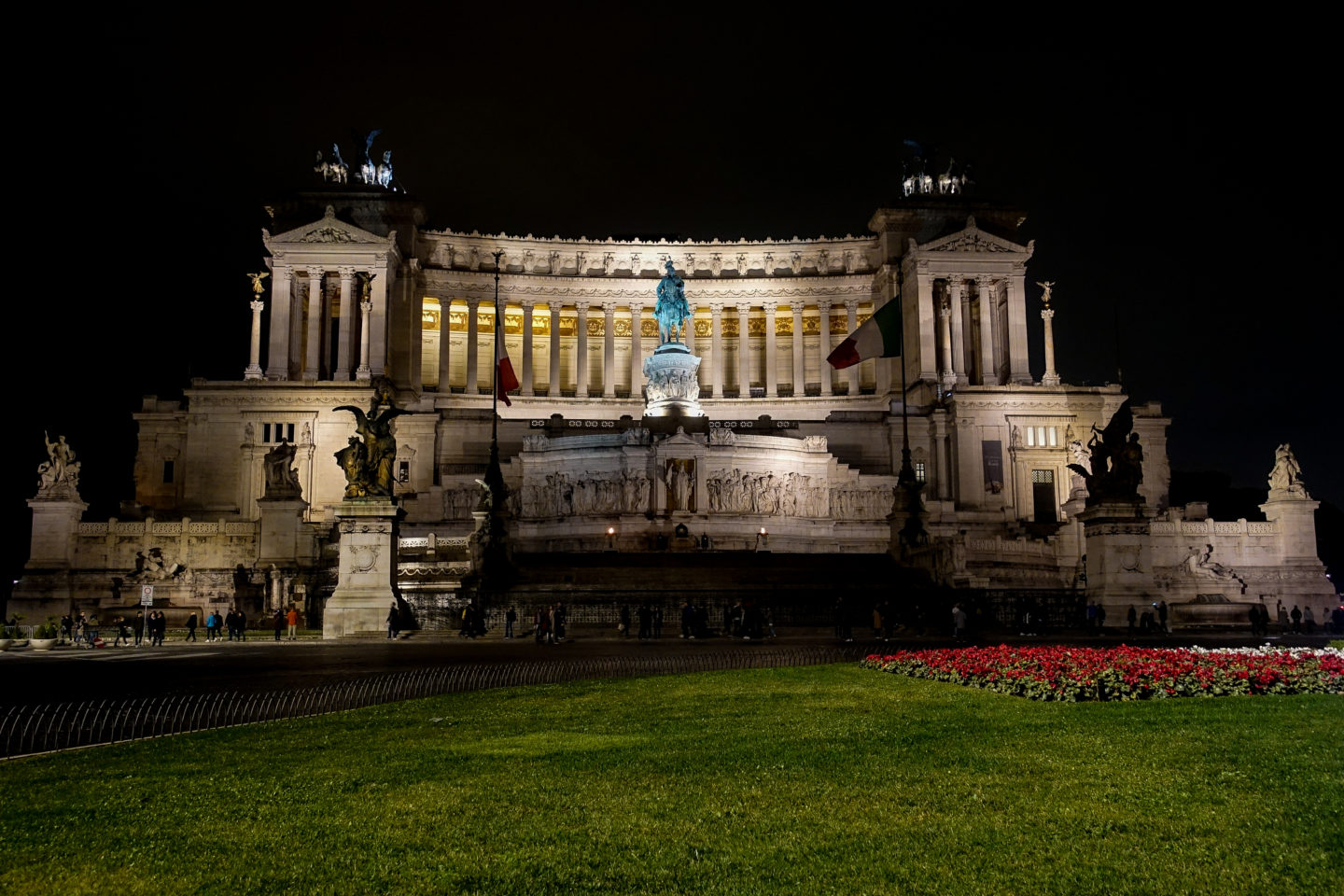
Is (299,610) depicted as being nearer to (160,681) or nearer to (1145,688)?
(160,681)

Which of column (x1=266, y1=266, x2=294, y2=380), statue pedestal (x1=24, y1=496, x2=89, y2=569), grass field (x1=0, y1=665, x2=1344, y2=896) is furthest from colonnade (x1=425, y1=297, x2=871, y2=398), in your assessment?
grass field (x1=0, y1=665, x2=1344, y2=896)

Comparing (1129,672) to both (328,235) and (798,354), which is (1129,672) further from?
(798,354)

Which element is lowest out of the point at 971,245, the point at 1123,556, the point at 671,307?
the point at 1123,556

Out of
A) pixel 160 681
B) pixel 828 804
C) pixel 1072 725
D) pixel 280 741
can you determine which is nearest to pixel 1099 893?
pixel 828 804

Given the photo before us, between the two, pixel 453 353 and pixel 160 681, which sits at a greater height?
pixel 453 353

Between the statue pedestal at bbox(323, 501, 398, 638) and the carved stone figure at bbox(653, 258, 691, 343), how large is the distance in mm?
41161

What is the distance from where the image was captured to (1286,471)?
5459 cm

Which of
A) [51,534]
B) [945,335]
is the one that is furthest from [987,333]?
[51,534]

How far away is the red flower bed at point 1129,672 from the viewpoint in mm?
18734

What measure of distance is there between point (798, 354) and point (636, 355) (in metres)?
13.3

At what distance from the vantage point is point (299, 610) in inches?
1815

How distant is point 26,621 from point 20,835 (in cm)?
4460

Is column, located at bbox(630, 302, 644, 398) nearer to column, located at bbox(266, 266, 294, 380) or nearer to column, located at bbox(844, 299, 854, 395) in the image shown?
column, located at bbox(844, 299, 854, 395)

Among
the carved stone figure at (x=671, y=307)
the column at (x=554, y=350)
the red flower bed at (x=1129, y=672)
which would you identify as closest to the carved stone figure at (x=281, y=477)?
the carved stone figure at (x=671, y=307)
